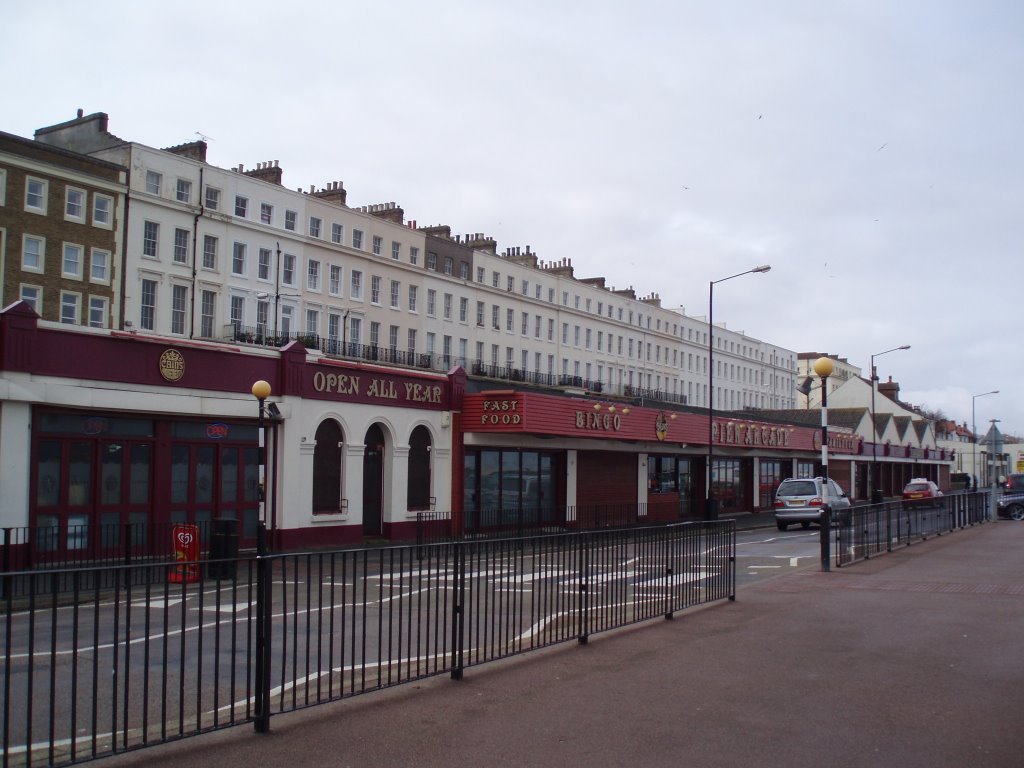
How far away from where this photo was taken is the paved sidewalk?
645 cm

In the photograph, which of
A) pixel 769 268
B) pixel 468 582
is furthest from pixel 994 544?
pixel 468 582

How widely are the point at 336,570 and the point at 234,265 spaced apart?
5071 centimetres

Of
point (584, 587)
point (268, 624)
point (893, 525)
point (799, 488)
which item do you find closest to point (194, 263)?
point (799, 488)

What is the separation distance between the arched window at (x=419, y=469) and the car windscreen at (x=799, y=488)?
49.4 ft

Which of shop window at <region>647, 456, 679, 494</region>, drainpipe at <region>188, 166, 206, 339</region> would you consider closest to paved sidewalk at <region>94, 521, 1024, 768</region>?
shop window at <region>647, 456, 679, 494</region>

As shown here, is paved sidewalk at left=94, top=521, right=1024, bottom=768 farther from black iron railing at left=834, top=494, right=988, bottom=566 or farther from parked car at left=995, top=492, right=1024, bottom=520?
parked car at left=995, top=492, right=1024, bottom=520

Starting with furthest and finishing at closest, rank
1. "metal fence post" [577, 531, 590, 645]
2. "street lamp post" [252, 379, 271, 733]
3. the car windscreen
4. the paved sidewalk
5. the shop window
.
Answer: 1. the shop window
2. the car windscreen
3. "metal fence post" [577, 531, 590, 645]
4. "street lamp post" [252, 379, 271, 733]
5. the paved sidewalk

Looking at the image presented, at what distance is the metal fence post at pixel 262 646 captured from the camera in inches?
270

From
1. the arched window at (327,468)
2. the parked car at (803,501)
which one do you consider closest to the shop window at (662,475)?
the parked car at (803,501)

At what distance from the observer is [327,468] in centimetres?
2744

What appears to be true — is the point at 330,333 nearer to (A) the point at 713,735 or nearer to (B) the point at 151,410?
(B) the point at 151,410

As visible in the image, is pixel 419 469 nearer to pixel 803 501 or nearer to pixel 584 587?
pixel 803 501

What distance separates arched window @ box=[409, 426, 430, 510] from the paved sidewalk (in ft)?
62.6

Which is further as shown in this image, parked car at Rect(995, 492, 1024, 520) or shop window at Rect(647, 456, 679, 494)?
parked car at Rect(995, 492, 1024, 520)
